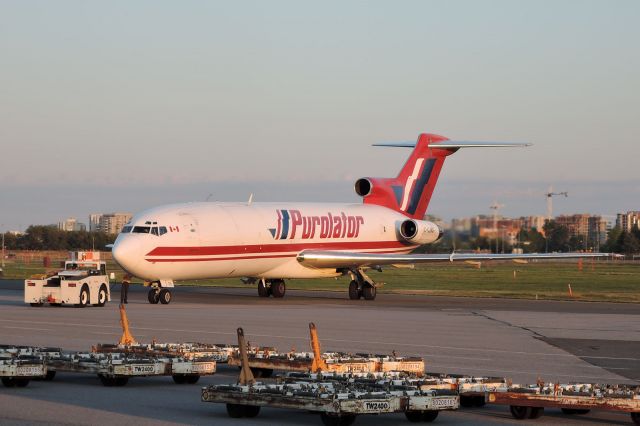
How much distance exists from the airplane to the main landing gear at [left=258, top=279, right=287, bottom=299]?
0.04m

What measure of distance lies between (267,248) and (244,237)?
5.34 ft

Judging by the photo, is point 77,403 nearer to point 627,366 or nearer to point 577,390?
point 577,390

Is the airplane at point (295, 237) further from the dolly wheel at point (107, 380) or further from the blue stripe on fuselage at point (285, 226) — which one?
the dolly wheel at point (107, 380)

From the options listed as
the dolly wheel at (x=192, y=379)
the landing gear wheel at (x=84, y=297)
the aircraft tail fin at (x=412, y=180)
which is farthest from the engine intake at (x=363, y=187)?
the dolly wheel at (x=192, y=379)

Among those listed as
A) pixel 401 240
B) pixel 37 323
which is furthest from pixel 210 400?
pixel 401 240

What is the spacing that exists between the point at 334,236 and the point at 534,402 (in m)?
35.0

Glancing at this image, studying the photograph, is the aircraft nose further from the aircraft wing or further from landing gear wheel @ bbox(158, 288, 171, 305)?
the aircraft wing

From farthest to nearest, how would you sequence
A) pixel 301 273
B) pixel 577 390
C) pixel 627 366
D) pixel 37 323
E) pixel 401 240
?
pixel 401 240, pixel 301 273, pixel 37 323, pixel 627 366, pixel 577 390

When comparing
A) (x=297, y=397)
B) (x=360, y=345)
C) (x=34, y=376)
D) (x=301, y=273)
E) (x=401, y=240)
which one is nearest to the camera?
(x=297, y=397)

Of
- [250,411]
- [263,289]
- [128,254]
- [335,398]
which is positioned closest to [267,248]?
[263,289]

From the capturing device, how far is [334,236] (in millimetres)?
48594

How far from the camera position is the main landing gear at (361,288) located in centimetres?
4672

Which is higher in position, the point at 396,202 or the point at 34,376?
the point at 396,202

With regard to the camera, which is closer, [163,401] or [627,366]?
[163,401]
